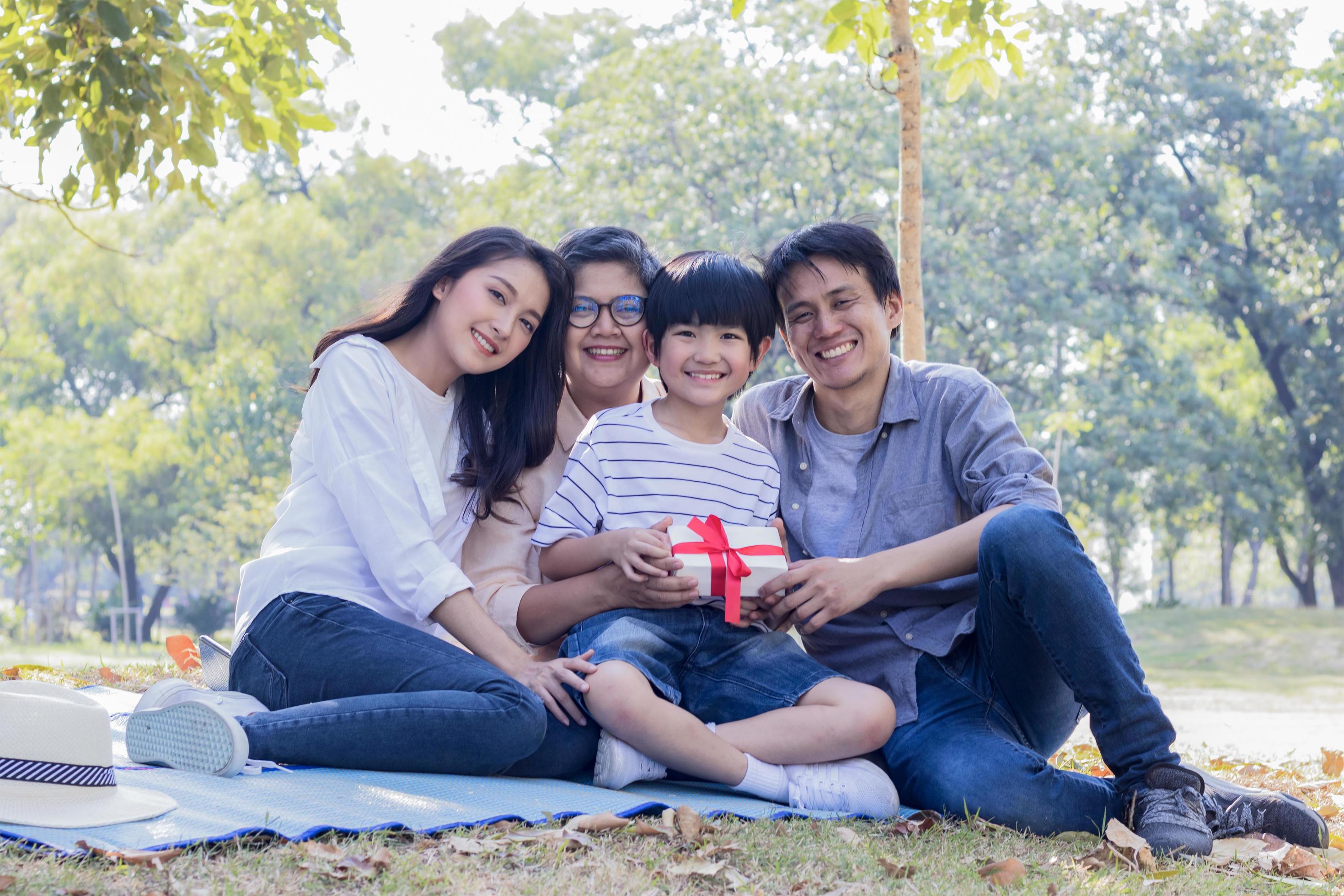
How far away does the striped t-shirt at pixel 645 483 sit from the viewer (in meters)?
3.37

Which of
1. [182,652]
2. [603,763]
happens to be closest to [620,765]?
[603,763]


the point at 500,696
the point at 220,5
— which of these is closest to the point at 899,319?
the point at 500,696

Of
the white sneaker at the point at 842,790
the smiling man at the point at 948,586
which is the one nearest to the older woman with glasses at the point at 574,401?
the smiling man at the point at 948,586

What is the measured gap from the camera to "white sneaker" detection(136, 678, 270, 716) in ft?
9.73

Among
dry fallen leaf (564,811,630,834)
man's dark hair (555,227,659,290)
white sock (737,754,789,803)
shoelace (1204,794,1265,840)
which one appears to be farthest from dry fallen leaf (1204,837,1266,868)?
man's dark hair (555,227,659,290)

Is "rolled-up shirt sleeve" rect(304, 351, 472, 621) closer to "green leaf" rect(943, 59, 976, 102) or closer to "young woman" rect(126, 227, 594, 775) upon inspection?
"young woman" rect(126, 227, 594, 775)

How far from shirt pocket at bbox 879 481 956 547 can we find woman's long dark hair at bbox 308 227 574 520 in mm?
1098

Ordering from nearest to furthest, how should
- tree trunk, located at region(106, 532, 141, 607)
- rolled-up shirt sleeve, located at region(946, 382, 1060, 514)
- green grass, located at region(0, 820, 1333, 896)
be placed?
green grass, located at region(0, 820, 1333, 896), rolled-up shirt sleeve, located at region(946, 382, 1060, 514), tree trunk, located at region(106, 532, 141, 607)

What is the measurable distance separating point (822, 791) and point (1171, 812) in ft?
2.71

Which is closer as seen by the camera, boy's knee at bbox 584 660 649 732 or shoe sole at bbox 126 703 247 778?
shoe sole at bbox 126 703 247 778

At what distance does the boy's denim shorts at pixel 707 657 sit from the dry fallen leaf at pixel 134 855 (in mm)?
1157

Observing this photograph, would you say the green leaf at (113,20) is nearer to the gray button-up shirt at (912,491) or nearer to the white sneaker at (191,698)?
the white sneaker at (191,698)

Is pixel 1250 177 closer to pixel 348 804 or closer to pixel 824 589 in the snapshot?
pixel 824 589

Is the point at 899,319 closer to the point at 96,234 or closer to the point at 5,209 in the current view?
the point at 96,234
